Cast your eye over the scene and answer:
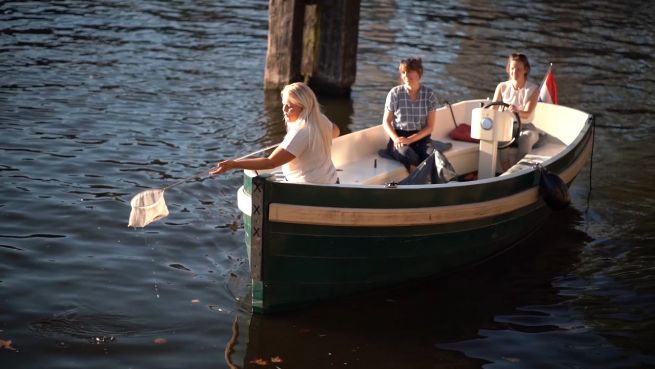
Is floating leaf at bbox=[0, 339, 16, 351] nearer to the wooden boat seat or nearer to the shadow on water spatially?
the shadow on water

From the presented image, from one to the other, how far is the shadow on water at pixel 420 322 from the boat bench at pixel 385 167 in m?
1.15

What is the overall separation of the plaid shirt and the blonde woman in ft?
6.25

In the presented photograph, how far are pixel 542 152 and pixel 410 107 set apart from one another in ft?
6.28

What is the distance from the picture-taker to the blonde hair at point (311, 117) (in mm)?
7383

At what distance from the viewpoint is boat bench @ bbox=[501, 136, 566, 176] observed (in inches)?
369

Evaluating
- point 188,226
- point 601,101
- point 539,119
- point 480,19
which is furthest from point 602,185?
point 480,19

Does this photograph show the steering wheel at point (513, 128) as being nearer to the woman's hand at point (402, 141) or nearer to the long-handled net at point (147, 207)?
the woman's hand at point (402, 141)

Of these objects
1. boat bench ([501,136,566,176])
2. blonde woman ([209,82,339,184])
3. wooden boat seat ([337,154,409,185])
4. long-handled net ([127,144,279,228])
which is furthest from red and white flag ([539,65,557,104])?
long-handled net ([127,144,279,228])

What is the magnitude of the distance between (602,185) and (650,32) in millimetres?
10098

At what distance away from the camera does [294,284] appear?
7719mm

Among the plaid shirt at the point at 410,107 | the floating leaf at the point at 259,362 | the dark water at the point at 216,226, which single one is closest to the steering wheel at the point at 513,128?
the plaid shirt at the point at 410,107

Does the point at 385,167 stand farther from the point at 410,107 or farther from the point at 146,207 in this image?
the point at 146,207

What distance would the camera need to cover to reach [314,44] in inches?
546

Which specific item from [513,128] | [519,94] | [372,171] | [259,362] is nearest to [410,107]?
[372,171]
